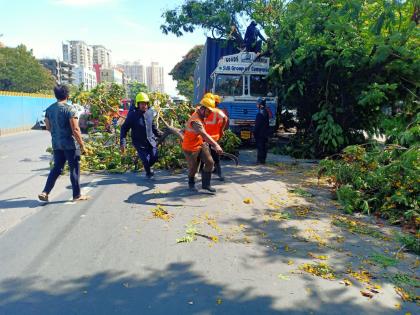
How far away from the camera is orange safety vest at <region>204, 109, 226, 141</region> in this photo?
284 inches

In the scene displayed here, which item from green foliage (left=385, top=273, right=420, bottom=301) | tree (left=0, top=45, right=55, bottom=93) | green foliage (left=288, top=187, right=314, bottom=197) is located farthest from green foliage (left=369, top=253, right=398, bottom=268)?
tree (left=0, top=45, right=55, bottom=93)

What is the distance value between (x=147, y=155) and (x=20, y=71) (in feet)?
168

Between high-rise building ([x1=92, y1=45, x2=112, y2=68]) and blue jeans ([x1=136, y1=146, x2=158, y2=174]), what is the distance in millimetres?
139814

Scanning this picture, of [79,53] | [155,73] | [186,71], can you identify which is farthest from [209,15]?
[155,73]

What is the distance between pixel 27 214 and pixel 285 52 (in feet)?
27.5

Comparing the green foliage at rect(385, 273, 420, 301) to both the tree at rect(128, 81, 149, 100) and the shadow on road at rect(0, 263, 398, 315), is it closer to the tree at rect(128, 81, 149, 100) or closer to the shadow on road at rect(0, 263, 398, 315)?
the shadow on road at rect(0, 263, 398, 315)

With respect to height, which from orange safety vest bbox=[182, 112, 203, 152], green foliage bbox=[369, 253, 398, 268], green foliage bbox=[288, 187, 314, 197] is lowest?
green foliage bbox=[369, 253, 398, 268]

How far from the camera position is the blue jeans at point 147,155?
7.56 meters

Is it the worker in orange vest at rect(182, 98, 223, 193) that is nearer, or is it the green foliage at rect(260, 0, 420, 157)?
the worker in orange vest at rect(182, 98, 223, 193)

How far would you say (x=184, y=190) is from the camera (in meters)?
6.96

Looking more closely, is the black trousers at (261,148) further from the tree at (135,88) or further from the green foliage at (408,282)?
the green foliage at (408,282)

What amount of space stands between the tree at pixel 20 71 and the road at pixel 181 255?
5032 centimetres

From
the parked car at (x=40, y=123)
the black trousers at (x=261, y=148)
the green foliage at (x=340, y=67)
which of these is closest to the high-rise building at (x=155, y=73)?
the parked car at (x=40, y=123)

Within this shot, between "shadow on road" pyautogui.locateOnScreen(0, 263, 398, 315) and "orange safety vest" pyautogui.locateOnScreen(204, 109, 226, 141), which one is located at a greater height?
"orange safety vest" pyautogui.locateOnScreen(204, 109, 226, 141)
